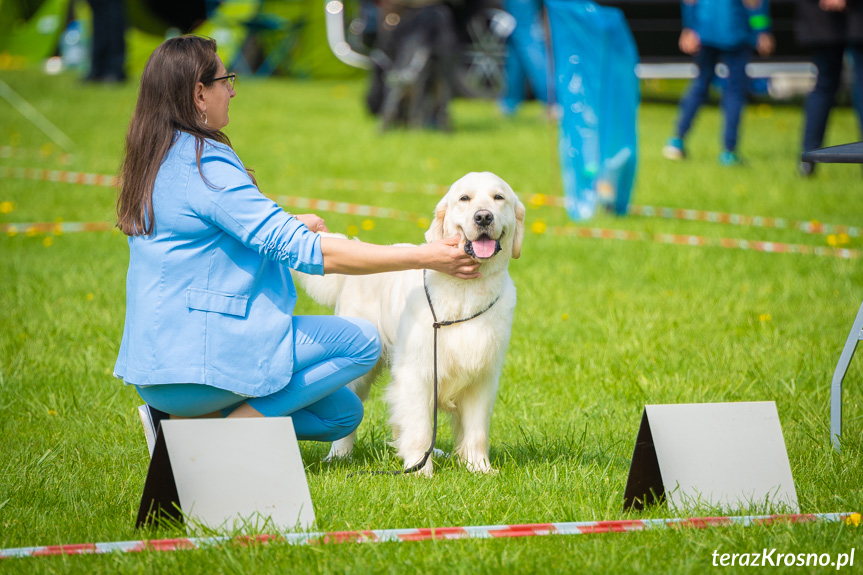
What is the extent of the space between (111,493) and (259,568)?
0.92 meters

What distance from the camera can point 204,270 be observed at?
3061mm

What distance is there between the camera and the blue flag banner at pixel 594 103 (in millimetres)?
7863

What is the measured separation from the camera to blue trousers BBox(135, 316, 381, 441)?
10.3 feet

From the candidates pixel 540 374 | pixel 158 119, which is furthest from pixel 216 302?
pixel 540 374

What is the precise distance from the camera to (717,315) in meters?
5.70

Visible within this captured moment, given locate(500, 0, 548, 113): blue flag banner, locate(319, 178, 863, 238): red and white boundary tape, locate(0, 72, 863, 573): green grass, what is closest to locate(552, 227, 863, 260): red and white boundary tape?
locate(0, 72, 863, 573): green grass

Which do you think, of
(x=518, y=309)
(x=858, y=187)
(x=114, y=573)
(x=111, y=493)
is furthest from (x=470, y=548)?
(x=858, y=187)

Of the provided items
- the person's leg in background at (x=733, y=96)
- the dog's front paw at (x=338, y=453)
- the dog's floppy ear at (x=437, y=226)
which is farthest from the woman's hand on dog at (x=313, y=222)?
the person's leg in background at (x=733, y=96)

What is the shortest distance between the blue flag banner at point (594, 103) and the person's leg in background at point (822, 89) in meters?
2.49

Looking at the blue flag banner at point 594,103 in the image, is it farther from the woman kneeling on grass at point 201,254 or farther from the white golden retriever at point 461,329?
the woman kneeling on grass at point 201,254

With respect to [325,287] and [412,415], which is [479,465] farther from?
[325,287]

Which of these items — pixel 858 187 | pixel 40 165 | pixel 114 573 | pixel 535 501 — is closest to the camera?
pixel 114 573

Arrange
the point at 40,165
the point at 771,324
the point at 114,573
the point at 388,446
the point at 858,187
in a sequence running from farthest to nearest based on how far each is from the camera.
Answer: the point at 40,165 → the point at 858,187 → the point at 771,324 → the point at 388,446 → the point at 114,573

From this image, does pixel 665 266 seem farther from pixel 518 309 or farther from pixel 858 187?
pixel 858 187
